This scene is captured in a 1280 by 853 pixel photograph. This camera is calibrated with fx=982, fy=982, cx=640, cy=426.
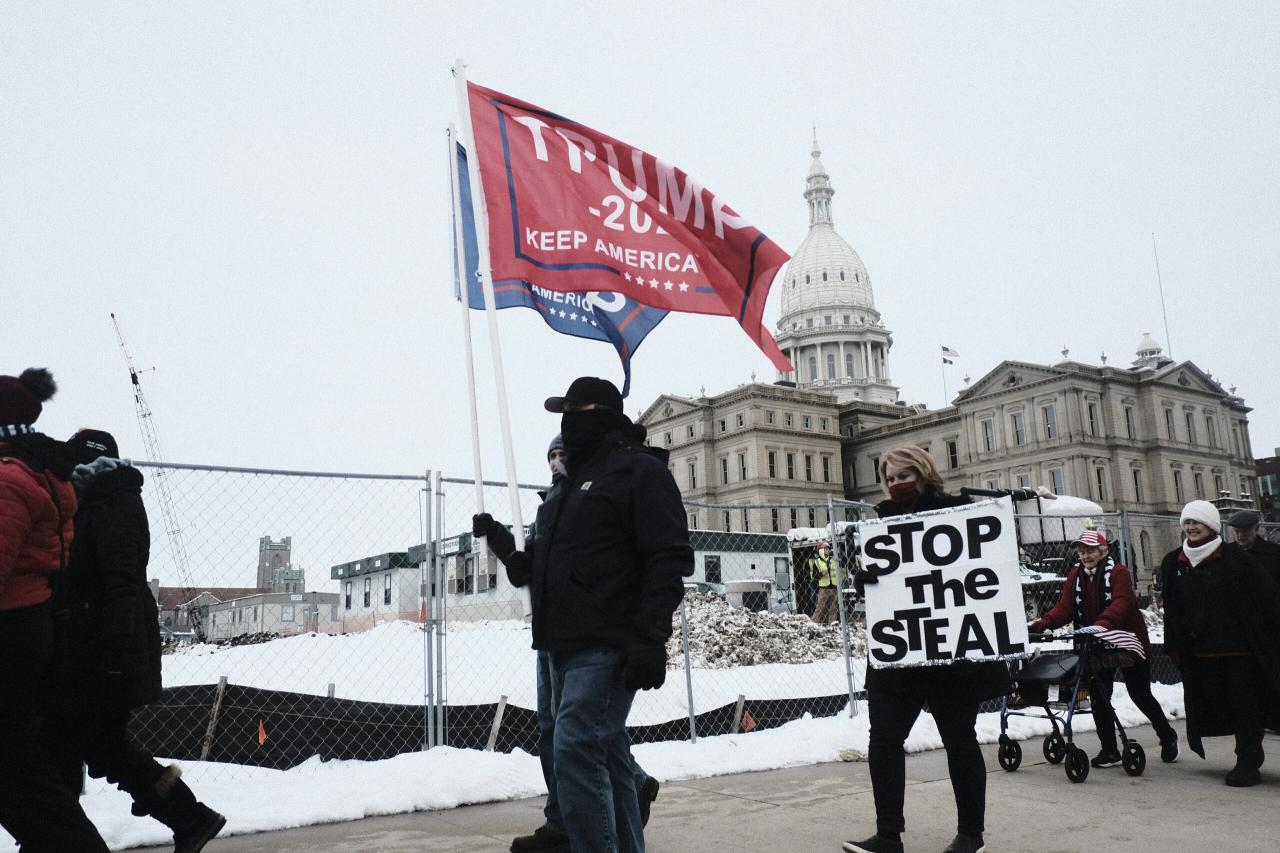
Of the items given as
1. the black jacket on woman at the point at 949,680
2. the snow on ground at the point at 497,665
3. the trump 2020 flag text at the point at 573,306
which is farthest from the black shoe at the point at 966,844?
the snow on ground at the point at 497,665

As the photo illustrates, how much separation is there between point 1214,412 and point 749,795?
83.7 meters

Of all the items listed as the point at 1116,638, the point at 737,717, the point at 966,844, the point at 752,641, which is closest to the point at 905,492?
the point at 966,844

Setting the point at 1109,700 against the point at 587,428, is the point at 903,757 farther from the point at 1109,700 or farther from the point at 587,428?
the point at 1109,700

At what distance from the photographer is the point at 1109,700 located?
709cm

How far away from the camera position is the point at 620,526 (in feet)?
12.5

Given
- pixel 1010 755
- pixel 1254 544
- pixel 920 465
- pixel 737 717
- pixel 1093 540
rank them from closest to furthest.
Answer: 1. pixel 920 465
2. pixel 1010 755
3. pixel 1093 540
4. pixel 1254 544
5. pixel 737 717

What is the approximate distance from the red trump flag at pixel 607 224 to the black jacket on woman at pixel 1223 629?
3.73 metres

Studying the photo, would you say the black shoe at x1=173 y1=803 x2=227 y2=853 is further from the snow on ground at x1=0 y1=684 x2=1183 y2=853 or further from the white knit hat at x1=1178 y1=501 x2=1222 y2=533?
the white knit hat at x1=1178 y1=501 x2=1222 y2=533

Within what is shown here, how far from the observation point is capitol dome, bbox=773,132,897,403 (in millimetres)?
114312

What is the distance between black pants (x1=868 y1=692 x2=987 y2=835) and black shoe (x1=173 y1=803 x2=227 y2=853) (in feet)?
9.91

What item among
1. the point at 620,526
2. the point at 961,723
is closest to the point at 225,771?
the point at 620,526

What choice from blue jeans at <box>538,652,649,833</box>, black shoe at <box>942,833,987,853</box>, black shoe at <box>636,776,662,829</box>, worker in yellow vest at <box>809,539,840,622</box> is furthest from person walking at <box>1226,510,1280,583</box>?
worker in yellow vest at <box>809,539,840,622</box>

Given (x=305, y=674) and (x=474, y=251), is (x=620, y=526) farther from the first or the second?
(x=305, y=674)

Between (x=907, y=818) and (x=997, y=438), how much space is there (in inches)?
2868
